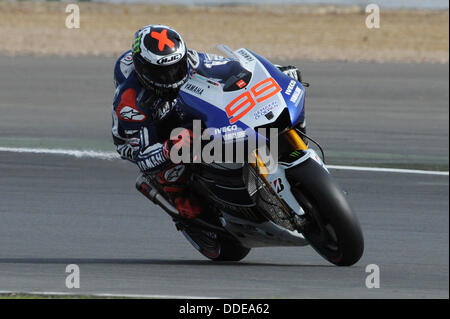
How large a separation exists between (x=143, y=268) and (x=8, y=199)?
95.8 inches

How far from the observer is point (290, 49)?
18.5 meters

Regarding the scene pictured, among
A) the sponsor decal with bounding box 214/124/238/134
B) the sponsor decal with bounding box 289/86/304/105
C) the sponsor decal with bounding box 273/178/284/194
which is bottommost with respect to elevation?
the sponsor decal with bounding box 273/178/284/194

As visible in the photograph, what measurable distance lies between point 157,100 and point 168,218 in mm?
2108

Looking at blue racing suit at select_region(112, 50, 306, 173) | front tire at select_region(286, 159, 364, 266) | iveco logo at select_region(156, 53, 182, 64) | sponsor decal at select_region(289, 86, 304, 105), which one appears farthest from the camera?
blue racing suit at select_region(112, 50, 306, 173)

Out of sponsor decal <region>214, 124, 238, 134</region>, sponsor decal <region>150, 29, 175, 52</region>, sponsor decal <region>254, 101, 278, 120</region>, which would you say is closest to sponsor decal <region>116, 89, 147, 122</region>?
sponsor decal <region>150, 29, 175, 52</region>

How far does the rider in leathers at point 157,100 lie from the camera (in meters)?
6.12

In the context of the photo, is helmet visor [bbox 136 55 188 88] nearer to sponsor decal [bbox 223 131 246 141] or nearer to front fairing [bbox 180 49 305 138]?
front fairing [bbox 180 49 305 138]

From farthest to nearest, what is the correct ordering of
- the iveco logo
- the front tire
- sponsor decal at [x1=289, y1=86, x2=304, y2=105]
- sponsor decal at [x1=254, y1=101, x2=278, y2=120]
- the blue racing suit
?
the blue racing suit, the iveco logo, sponsor decal at [x1=289, y1=86, x2=304, y2=105], sponsor decal at [x1=254, y1=101, x2=278, y2=120], the front tire

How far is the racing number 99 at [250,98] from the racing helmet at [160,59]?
0.46 m

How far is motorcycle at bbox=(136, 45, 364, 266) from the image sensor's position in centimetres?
581

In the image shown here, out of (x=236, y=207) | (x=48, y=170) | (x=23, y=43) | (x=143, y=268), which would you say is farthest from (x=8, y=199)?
(x=23, y=43)

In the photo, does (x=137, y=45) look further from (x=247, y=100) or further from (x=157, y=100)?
(x=247, y=100)

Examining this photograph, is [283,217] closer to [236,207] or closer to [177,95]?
Result: [236,207]

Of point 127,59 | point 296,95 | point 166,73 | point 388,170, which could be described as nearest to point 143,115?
point 166,73
